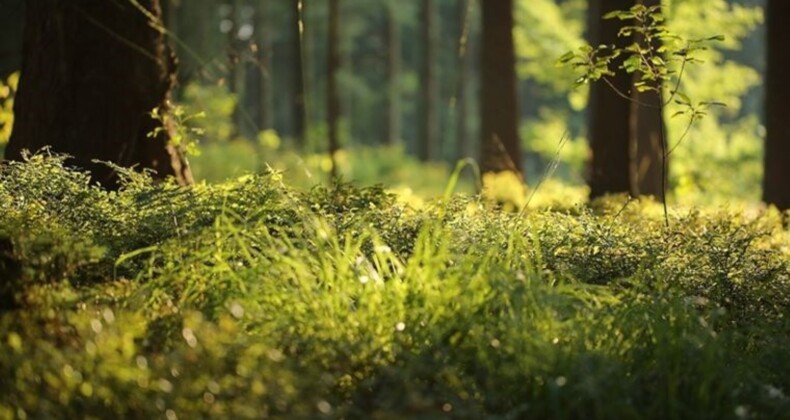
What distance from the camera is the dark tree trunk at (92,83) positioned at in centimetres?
731

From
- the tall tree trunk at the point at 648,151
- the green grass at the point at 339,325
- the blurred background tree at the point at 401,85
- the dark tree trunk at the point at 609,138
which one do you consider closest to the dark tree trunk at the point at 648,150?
the tall tree trunk at the point at 648,151

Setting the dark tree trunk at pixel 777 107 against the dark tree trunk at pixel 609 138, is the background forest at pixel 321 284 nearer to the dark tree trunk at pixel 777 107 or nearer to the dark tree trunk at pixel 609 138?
the dark tree trunk at pixel 609 138

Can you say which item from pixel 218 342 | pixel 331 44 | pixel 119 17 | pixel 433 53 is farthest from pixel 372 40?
pixel 218 342

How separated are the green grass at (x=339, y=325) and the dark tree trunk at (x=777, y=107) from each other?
5933 millimetres

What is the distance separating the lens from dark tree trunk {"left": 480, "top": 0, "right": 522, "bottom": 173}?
13.8m

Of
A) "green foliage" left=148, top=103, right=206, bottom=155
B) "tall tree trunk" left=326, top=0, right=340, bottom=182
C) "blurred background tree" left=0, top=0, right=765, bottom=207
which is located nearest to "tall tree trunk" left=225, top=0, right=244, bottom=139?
"blurred background tree" left=0, top=0, right=765, bottom=207

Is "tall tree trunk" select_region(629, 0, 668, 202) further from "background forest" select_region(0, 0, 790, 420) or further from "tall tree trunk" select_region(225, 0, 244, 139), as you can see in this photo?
"tall tree trunk" select_region(225, 0, 244, 139)

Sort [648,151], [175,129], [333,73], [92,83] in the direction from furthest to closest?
[333,73] < [648,151] < [175,129] < [92,83]

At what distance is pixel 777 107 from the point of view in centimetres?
1123

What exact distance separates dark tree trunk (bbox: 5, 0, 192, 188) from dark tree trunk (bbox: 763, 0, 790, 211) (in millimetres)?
7082

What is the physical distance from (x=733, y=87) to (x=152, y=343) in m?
19.6

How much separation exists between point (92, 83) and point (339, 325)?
3878 millimetres

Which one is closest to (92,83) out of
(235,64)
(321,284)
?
(235,64)

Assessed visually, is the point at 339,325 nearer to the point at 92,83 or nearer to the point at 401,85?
the point at 92,83
